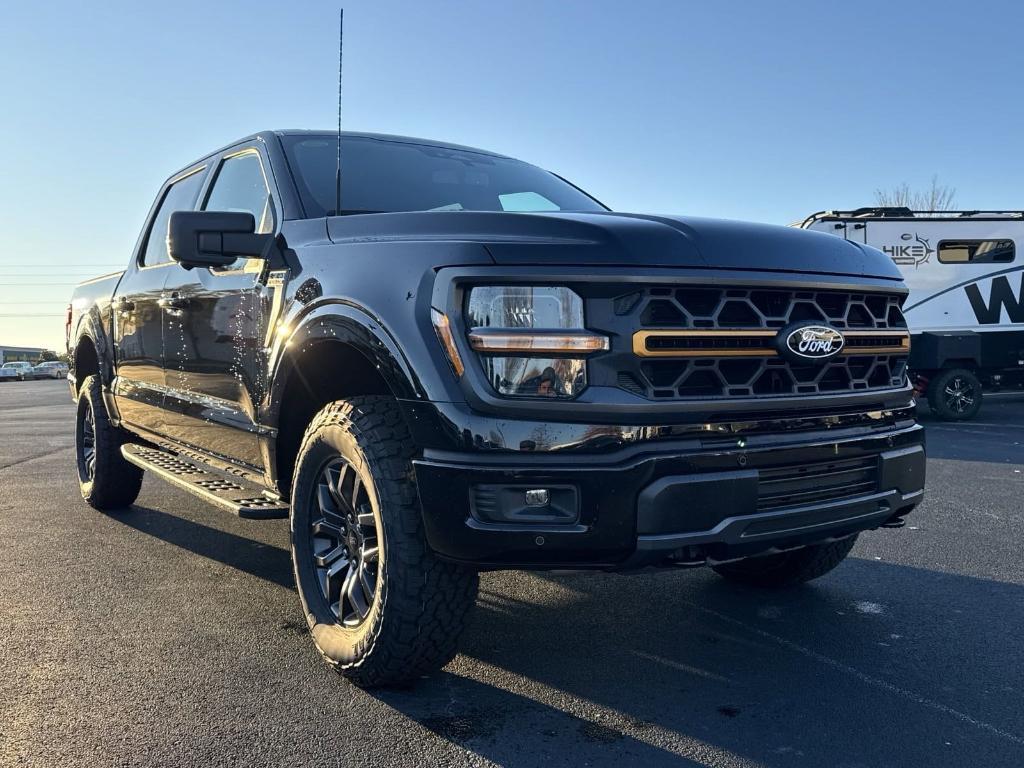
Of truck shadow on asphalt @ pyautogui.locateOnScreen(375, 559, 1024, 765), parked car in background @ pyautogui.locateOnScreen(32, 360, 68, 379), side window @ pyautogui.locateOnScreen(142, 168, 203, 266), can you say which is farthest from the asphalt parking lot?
parked car in background @ pyautogui.locateOnScreen(32, 360, 68, 379)

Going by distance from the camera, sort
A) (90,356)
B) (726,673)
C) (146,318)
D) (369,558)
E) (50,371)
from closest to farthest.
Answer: (369,558) < (726,673) < (146,318) < (90,356) < (50,371)

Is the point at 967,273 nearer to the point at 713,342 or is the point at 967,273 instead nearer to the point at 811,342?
the point at 811,342

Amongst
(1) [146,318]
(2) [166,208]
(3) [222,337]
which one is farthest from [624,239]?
(2) [166,208]

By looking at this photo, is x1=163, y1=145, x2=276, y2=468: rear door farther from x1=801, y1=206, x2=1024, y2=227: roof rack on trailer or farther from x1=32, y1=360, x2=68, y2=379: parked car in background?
x1=32, y1=360, x2=68, y2=379: parked car in background

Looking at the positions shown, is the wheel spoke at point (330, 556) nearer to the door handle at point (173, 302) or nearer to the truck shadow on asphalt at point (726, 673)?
the truck shadow on asphalt at point (726, 673)

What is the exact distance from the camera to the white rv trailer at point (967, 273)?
44.0ft

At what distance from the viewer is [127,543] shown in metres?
4.92

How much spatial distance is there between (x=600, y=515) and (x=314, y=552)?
1236 mm

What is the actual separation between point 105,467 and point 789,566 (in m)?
4.13

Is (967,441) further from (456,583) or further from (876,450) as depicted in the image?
(456,583)

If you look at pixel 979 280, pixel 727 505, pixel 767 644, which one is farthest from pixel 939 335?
pixel 727 505

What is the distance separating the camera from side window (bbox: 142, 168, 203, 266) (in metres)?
4.82

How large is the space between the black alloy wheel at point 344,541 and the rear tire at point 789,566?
1.80 m

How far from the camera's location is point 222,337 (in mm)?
3807
